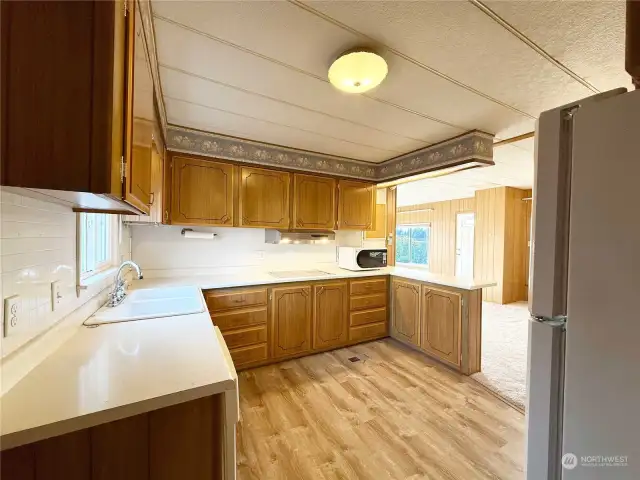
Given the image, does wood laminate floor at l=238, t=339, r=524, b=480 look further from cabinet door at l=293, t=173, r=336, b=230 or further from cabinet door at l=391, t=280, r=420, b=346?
cabinet door at l=293, t=173, r=336, b=230

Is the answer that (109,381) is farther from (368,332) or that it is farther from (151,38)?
(368,332)

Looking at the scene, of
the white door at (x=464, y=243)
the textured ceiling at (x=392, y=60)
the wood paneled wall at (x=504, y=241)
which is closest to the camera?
the textured ceiling at (x=392, y=60)

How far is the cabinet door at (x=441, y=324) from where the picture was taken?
2734mm

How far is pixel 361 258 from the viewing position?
3514 millimetres

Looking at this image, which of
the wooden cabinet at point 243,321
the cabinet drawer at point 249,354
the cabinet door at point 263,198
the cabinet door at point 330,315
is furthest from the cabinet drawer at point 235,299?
the cabinet door at point 263,198

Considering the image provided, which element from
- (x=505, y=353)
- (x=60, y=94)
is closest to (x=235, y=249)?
(x=60, y=94)

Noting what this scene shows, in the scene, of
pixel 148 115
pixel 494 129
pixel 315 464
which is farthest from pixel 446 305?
pixel 148 115

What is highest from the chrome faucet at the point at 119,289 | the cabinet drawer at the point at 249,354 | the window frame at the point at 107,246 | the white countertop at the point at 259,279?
the window frame at the point at 107,246

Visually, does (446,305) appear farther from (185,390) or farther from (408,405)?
(185,390)

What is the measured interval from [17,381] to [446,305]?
9.98 feet

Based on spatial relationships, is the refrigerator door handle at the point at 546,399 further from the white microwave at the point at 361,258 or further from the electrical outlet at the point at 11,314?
the white microwave at the point at 361,258

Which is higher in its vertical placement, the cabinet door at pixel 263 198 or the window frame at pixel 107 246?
the cabinet door at pixel 263 198

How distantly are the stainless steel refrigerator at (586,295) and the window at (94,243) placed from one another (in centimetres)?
190

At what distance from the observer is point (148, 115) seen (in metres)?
1.14
